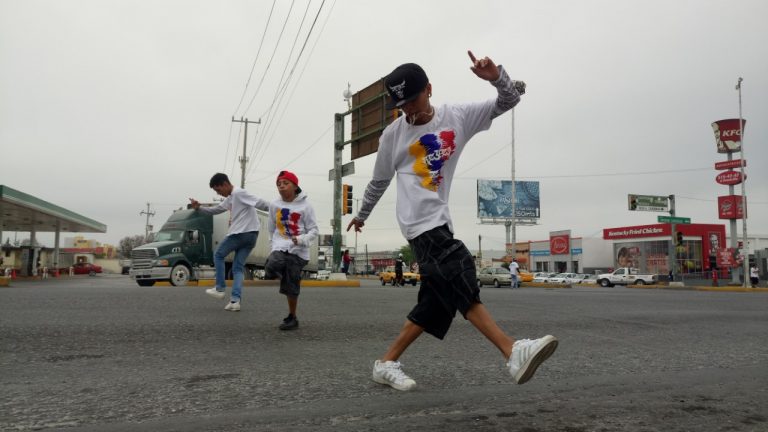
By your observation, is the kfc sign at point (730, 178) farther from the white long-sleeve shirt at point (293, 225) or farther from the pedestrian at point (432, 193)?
the pedestrian at point (432, 193)

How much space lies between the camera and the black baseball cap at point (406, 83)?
259 cm

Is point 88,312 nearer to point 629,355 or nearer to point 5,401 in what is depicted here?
point 5,401

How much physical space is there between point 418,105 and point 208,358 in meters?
2.00

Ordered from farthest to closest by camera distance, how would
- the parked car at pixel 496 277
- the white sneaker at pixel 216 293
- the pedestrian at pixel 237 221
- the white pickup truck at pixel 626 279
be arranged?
the white pickup truck at pixel 626 279
the parked car at pixel 496 277
the white sneaker at pixel 216 293
the pedestrian at pixel 237 221

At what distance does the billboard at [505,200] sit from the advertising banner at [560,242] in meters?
5.91

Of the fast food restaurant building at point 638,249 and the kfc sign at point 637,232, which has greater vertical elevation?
the kfc sign at point 637,232

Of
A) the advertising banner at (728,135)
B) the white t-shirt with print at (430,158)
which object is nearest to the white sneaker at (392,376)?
the white t-shirt with print at (430,158)

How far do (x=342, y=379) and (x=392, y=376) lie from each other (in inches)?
12.7

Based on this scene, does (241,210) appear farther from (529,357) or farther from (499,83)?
(529,357)

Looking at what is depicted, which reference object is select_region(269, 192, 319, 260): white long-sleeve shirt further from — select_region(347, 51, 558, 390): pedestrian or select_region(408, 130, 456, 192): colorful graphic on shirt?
select_region(408, 130, 456, 192): colorful graphic on shirt

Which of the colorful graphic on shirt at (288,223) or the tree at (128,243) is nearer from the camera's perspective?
the colorful graphic on shirt at (288,223)

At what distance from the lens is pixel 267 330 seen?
438 centimetres

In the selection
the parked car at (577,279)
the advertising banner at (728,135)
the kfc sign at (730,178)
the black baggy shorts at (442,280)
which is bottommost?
the parked car at (577,279)

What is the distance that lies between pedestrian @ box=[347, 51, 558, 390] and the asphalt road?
29 centimetres
